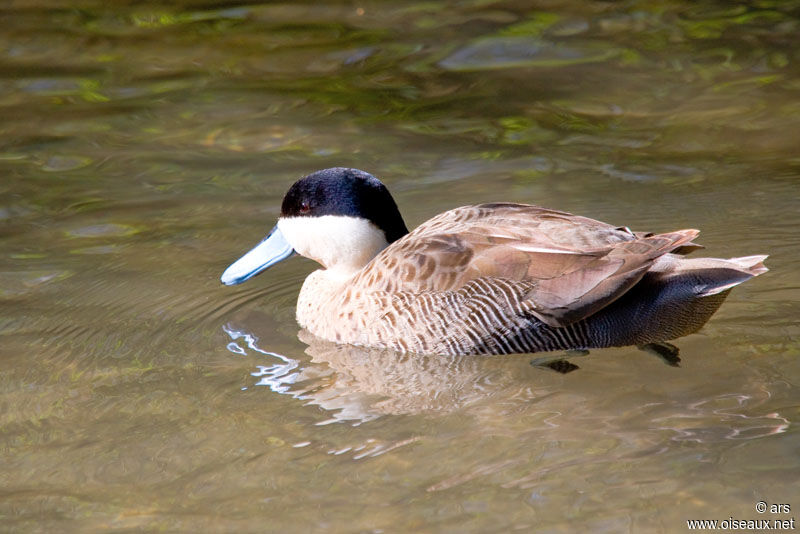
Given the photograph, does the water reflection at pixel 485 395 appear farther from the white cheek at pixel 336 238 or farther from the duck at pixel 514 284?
the white cheek at pixel 336 238

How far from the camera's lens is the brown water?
4.96 metres

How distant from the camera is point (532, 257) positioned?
6180mm

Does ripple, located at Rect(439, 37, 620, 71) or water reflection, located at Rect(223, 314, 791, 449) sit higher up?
ripple, located at Rect(439, 37, 620, 71)

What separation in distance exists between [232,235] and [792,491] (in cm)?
468

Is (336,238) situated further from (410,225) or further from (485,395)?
(485,395)

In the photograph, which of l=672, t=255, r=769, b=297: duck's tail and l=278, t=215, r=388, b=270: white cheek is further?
l=278, t=215, r=388, b=270: white cheek

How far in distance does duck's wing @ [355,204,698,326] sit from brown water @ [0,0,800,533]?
15.6 inches

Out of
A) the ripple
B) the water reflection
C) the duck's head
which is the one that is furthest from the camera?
the ripple

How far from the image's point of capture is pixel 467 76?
11.0 metres

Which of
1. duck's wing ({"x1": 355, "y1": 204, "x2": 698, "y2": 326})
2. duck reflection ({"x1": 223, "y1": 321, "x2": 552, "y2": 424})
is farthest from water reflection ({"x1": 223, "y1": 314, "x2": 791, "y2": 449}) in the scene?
duck's wing ({"x1": 355, "y1": 204, "x2": 698, "y2": 326})

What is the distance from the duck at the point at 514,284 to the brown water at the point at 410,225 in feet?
0.52

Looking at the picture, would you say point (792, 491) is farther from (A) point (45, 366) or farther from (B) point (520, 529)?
(A) point (45, 366)

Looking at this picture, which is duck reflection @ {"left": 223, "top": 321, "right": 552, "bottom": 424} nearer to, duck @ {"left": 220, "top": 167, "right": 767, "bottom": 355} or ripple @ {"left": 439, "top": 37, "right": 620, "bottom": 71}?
duck @ {"left": 220, "top": 167, "right": 767, "bottom": 355}

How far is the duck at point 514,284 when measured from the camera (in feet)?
19.6
